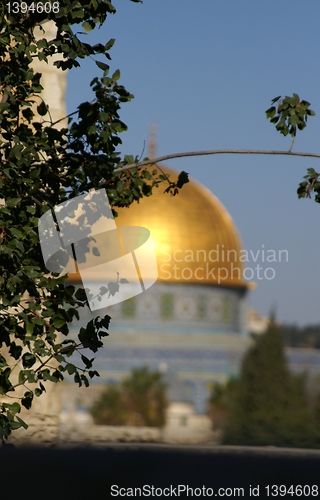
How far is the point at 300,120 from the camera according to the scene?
309cm

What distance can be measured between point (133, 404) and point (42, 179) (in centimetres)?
2361

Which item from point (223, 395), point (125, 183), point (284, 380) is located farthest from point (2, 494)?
point (223, 395)

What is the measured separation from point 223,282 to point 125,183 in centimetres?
2940

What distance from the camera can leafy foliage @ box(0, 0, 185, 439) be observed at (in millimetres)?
2842

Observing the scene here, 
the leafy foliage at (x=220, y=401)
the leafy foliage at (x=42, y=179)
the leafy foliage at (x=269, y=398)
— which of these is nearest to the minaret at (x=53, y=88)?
the leafy foliage at (x=42, y=179)

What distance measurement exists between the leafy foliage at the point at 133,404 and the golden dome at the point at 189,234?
159 inches

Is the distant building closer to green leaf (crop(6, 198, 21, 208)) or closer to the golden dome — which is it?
the golden dome

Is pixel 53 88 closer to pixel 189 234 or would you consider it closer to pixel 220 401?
pixel 220 401

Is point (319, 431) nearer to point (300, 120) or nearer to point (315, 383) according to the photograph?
point (315, 383)

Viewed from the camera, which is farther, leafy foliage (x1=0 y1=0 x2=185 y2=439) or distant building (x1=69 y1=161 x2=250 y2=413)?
distant building (x1=69 y1=161 x2=250 y2=413)

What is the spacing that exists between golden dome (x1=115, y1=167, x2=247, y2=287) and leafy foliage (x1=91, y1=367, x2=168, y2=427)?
404 centimetres

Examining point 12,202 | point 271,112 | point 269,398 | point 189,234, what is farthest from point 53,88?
point 189,234

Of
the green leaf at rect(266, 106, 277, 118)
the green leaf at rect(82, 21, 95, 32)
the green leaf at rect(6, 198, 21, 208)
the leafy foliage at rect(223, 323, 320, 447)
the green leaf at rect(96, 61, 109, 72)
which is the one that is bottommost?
the green leaf at rect(6, 198, 21, 208)

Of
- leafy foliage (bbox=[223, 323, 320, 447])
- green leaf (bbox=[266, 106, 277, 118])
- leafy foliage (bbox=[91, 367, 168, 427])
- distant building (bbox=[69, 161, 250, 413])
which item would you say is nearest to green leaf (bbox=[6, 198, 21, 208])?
green leaf (bbox=[266, 106, 277, 118])
